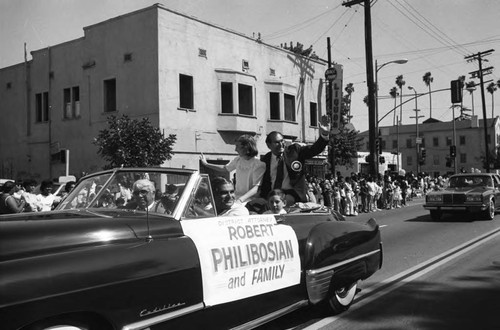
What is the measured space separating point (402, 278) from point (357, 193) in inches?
518

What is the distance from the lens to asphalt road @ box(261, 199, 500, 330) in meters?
4.91

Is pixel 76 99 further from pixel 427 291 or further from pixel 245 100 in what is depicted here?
pixel 427 291

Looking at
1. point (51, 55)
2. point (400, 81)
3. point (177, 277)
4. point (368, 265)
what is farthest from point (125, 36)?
point (400, 81)

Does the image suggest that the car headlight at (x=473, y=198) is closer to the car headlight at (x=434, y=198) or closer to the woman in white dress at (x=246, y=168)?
the car headlight at (x=434, y=198)

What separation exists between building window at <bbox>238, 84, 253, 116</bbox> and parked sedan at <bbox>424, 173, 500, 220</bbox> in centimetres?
1127

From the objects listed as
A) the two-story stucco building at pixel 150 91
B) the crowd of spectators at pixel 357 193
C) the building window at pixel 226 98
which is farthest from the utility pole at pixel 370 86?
the building window at pixel 226 98

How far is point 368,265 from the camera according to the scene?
5.51 metres

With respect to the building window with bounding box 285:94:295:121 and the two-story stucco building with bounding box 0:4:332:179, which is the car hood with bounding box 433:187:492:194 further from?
the building window with bounding box 285:94:295:121

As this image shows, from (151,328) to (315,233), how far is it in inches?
83.9

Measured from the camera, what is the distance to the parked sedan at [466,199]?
1482 cm

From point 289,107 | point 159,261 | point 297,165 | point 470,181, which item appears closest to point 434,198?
point 470,181

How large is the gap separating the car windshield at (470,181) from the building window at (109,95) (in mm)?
15265

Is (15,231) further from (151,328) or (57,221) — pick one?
(151,328)

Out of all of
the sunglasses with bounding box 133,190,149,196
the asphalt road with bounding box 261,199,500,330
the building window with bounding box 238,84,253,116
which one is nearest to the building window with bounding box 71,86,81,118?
the building window with bounding box 238,84,253,116
